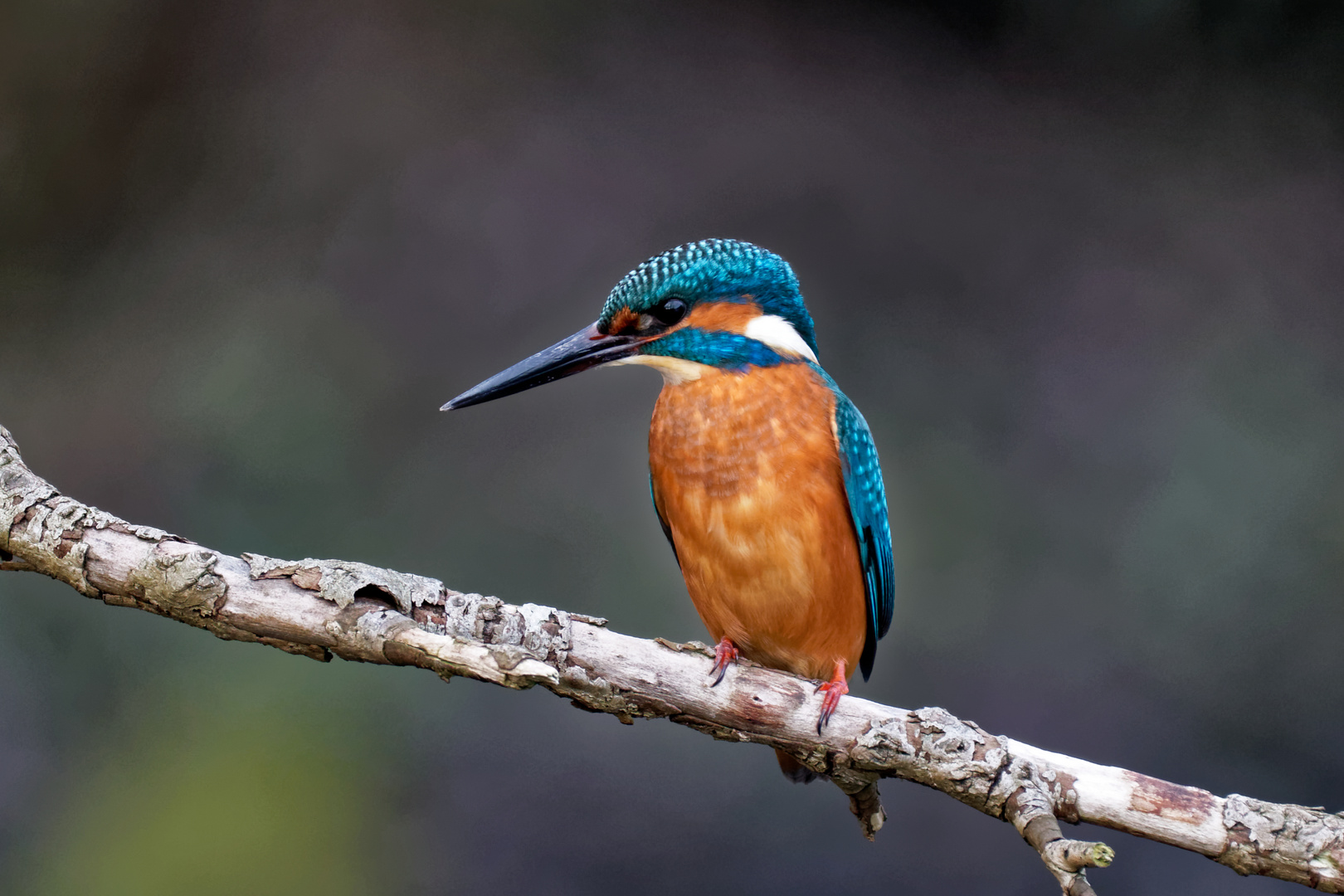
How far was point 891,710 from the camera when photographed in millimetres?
1257

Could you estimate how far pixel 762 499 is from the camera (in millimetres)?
1439

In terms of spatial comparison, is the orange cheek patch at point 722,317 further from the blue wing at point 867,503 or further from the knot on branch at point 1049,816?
the knot on branch at point 1049,816

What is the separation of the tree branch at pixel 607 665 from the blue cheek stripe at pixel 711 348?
445 millimetres

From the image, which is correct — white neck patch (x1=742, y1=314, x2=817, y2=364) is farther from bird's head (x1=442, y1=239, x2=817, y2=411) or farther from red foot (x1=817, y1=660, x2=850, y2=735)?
red foot (x1=817, y1=660, x2=850, y2=735)

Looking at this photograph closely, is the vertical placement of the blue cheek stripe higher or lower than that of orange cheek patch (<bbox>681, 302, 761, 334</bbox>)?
lower

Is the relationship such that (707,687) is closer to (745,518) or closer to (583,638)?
(583,638)

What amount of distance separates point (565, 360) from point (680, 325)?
0.58 ft

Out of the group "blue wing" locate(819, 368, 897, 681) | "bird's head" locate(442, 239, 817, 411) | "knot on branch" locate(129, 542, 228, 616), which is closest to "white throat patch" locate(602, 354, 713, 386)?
"bird's head" locate(442, 239, 817, 411)

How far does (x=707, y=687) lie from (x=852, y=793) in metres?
0.28

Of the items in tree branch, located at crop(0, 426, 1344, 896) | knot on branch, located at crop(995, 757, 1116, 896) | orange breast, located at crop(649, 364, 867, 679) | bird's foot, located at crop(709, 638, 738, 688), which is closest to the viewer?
knot on branch, located at crop(995, 757, 1116, 896)

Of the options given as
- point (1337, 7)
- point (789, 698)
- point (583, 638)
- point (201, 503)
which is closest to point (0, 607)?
point (201, 503)

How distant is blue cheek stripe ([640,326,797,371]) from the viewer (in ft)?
4.86

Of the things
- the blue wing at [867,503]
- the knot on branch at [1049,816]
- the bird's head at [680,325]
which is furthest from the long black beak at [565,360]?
the knot on branch at [1049,816]

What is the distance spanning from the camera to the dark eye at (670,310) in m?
1.47
